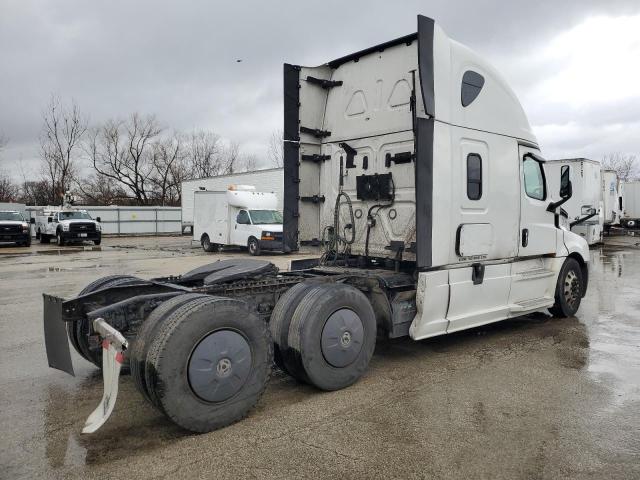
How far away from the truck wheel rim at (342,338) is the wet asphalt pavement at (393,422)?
323 mm

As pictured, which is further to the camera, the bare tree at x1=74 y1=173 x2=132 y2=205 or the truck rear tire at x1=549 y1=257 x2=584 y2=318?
the bare tree at x1=74 y1=173 x2=132 y2=205

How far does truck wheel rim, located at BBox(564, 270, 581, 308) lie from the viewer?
7632 mm

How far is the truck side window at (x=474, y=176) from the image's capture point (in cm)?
591

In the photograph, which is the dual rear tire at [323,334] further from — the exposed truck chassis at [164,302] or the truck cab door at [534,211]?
the truck cab door at [534,211]

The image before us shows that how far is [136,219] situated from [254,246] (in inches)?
764

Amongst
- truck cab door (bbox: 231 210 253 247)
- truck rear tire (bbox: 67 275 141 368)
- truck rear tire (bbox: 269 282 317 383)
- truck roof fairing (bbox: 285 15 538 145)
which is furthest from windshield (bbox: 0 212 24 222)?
truck rear tire (bbox: 269 282 317 383)

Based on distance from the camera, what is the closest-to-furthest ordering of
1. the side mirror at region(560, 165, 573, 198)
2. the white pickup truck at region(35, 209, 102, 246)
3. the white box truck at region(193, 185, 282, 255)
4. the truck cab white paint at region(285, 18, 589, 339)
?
1. the truck cab white paint at region(285, 18, 589, 339)
2. the side mirror at region(560, 165, 573, 198)
3. the white box truck at region(193, 185, 282, 255)
4. the white pickup truck at region(35, 209, 102, 246)

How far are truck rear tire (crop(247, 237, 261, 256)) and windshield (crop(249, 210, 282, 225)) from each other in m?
0.73

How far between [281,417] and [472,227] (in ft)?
10.1

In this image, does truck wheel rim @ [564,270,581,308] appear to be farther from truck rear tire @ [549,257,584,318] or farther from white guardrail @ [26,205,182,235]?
white guardrail @ [26,205,182,235]

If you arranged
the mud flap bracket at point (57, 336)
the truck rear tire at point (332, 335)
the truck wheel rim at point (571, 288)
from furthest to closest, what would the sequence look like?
the truck wheel rim at point (571, 288), the truck rear tire at point (332, 335), the mud flap bracket at point (57, 336)

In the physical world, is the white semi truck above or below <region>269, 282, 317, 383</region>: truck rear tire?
above

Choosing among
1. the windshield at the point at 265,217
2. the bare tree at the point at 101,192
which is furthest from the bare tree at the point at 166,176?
the windshield at the point at 265,217

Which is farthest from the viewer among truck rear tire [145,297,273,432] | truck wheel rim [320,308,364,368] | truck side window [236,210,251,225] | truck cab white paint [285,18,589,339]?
truck side window [236,210,251,225]
